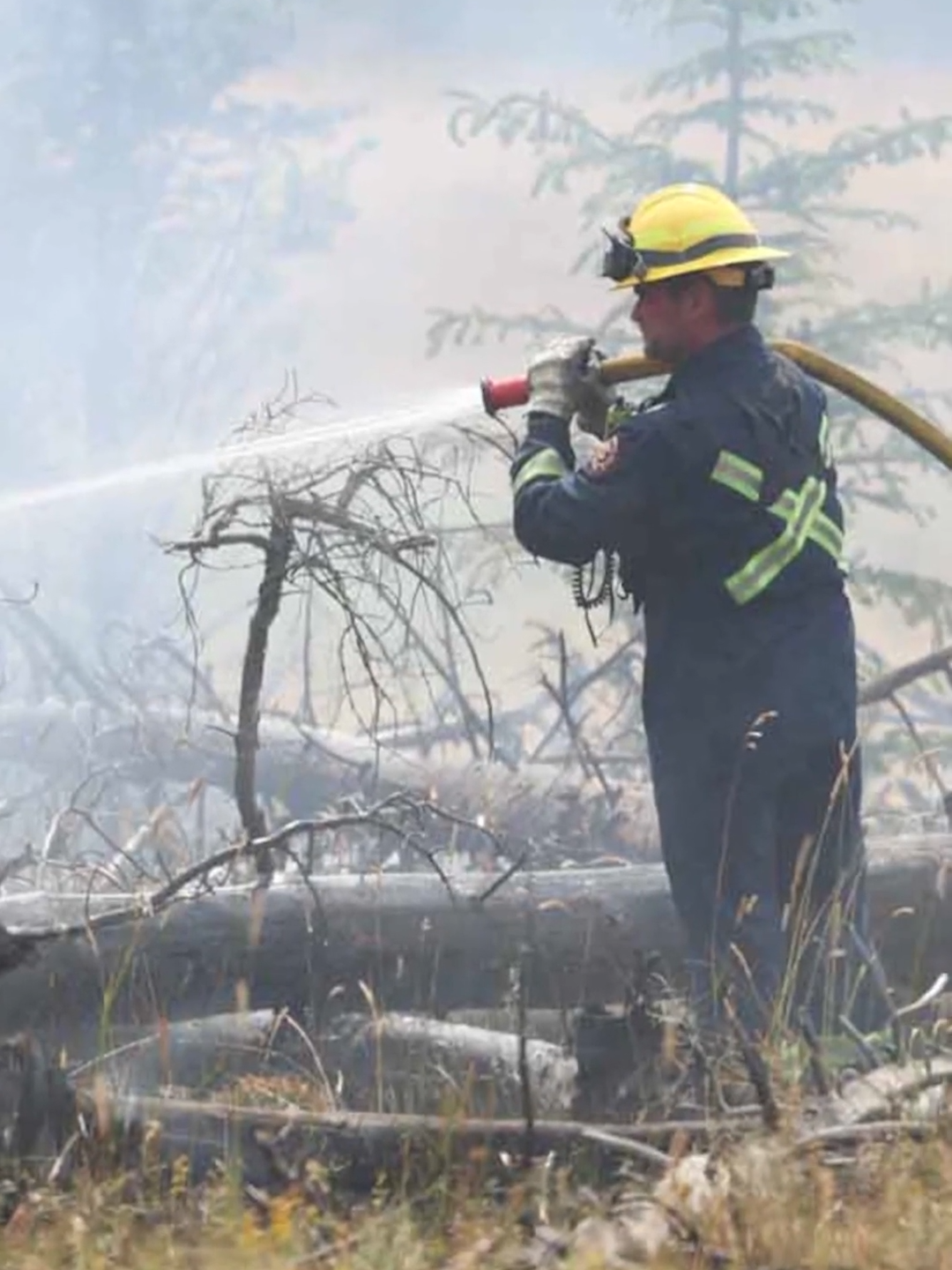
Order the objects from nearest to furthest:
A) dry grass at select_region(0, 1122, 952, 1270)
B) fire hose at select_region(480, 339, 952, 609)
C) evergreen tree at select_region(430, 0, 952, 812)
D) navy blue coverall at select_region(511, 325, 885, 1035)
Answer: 1. dry grass at select_region(0, 1122, 952, 1270)
2. navy blue coverall at select_region(511, 325, 885, 1035)
3. fire hose at select_region(480, 339, 952, 609)
4. evergreen tree at select_region(430, 0, 952, 812)

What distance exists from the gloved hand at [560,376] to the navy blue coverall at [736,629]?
0.04 meters

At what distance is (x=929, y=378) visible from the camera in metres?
26.7

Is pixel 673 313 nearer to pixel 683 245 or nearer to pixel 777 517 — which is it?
pixel 683 245

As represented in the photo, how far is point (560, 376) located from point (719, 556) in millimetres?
479

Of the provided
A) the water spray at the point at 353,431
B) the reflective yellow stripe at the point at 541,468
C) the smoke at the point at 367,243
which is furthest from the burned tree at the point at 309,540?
the smoke at the point at 367,243

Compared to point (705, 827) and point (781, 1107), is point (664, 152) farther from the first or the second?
point (781, 1107)

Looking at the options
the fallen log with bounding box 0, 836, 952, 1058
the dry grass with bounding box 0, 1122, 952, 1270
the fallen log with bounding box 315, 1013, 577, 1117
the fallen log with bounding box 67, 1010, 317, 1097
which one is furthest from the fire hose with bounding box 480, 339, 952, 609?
the dry grass with bounding box 0, 1122, 952, 1270

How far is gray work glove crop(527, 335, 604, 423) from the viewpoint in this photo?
5.20 m

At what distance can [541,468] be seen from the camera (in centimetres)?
513

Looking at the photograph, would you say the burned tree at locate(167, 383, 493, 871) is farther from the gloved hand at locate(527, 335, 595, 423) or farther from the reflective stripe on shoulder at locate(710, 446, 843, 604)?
the reflective stripe on shoulder at locate(710, 446, 843, 604)

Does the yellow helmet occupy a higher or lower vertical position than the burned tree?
higher

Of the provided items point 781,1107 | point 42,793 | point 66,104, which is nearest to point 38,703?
point 42,793

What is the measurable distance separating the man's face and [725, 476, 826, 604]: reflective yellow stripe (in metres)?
0.38

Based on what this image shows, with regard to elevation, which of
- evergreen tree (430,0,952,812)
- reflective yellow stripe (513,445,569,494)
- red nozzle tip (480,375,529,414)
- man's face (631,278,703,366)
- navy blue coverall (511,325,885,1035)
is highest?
evergreen tree (430,0,952,812)
